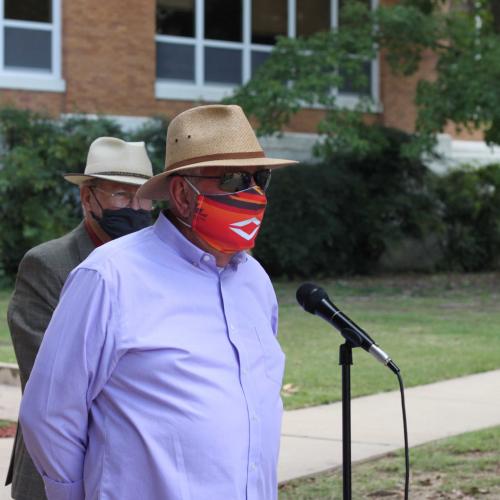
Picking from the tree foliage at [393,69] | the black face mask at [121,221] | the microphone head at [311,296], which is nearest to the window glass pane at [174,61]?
the tree foliage at [393,69]

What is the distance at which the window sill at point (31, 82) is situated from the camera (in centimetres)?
2012

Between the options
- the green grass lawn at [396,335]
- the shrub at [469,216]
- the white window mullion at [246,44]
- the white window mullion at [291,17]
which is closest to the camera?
the green grass lawn at [396,335]

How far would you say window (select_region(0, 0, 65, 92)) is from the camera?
802 inches

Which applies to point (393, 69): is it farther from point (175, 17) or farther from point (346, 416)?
point (346, 416)

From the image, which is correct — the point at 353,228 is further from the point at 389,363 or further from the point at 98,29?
the point at 389,363

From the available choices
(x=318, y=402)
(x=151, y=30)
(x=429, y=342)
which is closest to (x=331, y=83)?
(x=151, y=30)

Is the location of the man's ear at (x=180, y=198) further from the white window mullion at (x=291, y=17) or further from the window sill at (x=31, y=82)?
the white window mullion at (x=291, y=17)

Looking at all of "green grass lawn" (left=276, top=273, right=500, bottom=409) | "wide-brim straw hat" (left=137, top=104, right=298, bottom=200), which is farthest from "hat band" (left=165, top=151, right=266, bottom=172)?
"green grass lawn" (left=276, top=273, right=500, bottom=409)

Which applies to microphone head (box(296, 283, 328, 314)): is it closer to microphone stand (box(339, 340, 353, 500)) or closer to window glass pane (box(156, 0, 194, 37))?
microphone stand (box(339, 340, 353, 500))

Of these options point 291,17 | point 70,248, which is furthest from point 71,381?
point 291,17

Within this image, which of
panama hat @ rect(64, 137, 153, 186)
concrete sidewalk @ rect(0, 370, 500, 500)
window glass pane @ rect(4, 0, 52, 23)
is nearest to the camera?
panama hat @ rect(64, 137, 153, 186)

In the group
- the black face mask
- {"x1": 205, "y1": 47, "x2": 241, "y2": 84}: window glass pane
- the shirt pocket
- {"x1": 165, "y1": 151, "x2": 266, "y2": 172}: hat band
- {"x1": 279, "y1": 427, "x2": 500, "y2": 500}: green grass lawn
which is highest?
{"x1": 205, "y1": 47, "x2": 241, "y2": 84}: window glass pane

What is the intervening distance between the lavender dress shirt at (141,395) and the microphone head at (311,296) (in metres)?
0.70

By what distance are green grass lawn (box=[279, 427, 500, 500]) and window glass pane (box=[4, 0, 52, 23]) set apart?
14.9 meters
